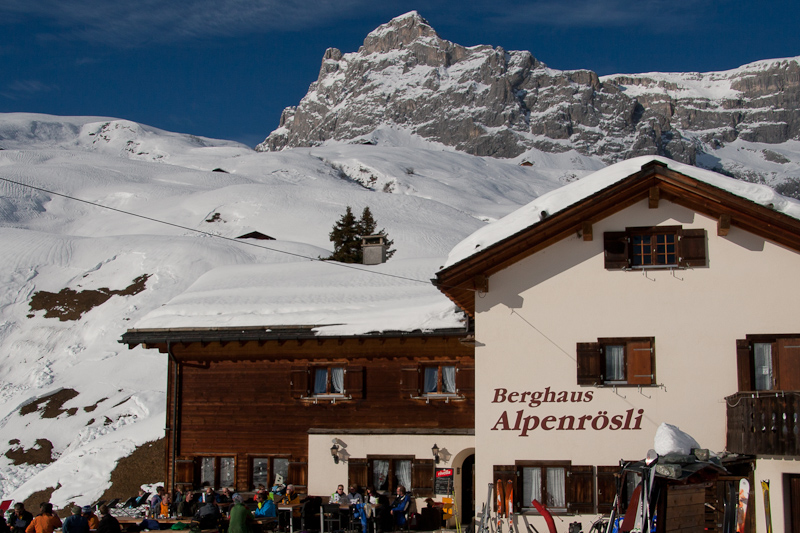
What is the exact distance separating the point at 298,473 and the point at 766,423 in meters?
11.0

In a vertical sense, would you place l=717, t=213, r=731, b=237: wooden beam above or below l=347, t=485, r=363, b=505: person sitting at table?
above

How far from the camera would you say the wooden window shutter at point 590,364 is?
1631cm

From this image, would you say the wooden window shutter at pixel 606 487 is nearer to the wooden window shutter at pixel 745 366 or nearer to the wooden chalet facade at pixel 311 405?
the wooden window shutter at pixel 745 366

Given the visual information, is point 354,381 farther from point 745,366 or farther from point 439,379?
point 745,366

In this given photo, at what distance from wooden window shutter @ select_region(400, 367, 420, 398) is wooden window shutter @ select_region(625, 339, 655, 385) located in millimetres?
5698

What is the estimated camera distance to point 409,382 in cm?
2045

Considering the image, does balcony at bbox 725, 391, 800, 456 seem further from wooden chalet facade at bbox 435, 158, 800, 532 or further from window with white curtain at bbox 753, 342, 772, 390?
window with white curtain at bbox 753, 342, 772, 390

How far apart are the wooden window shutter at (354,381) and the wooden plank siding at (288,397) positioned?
1.0 inches

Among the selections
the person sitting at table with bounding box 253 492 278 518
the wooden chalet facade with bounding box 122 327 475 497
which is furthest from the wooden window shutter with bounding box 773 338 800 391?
the person sitting at table with bounding box 253 492 278 518

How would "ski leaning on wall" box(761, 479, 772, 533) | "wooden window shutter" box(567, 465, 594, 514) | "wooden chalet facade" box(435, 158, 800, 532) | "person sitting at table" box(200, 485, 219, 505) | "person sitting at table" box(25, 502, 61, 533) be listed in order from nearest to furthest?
"person sitting at table" box(25, 502, 61, 533) < "ski leaning on wall" box(761, 479, 772, 533) < "wooden chalet facade" box(435, 158, 800, 532) < "wooden window shutter" box(567, 465, 594, 514) < "person sitting at table" box(200, 485, 219, 505)

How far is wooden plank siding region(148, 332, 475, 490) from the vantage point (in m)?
20.4

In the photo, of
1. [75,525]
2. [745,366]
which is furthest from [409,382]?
[75,525]

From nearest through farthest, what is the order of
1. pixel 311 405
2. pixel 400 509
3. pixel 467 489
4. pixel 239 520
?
pixel 239 520 < pixel 400 509 < pixel 467 489 < pixel 311 405

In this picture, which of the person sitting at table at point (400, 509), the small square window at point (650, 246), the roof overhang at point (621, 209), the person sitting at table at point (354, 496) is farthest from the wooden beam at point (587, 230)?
the person sitting at table at point (354, 496)
